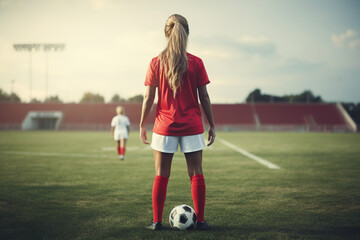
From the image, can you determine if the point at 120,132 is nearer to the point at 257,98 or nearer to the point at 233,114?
the point at 233,114

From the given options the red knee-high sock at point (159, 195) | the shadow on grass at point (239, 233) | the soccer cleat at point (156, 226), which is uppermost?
the red knee-high sock at point (159, 195)

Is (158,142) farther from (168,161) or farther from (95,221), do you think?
(95,221)

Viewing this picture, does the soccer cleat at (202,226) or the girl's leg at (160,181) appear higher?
the girl's leg at (160,181)

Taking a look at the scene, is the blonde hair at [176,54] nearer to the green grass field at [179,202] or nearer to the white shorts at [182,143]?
the white shorts at [182,143]

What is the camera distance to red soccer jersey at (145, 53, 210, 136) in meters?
3.22

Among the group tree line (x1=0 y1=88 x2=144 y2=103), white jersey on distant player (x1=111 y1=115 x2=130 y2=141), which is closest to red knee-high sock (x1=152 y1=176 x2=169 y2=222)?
white jersey on distant player (x1=111 y1=115 x2=130 y2=141)

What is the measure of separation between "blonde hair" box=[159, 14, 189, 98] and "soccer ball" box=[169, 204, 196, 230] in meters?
1.41

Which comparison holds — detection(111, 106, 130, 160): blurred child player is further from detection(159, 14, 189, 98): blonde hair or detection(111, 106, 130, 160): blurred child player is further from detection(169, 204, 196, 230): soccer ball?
detection(159, 14, 189, 98): blonde hair

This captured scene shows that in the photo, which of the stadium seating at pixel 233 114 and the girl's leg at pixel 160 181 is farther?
the stadium seating at pixel 233 114

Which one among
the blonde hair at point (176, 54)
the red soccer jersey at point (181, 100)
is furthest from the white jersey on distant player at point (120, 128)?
the blonde hair at point (176, 54)

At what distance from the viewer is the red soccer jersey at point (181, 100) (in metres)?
3.22

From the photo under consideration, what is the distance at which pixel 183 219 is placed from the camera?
3.38 m

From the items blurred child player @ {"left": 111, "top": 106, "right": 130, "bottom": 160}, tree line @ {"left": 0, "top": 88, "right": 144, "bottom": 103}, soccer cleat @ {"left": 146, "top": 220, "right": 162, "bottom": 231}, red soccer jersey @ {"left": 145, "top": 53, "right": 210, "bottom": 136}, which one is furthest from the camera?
tree line @ {"left": 0, "top": 88, "right": 144, "bottom": 103}

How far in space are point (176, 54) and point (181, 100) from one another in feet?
1.65
